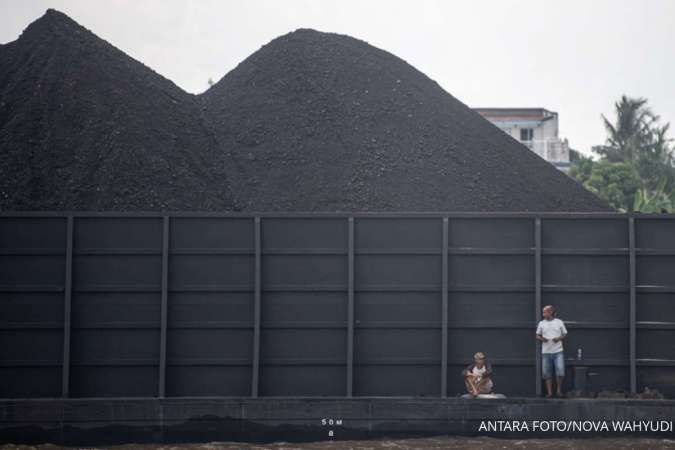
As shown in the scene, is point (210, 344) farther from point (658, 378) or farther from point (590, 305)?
point (658, 378)

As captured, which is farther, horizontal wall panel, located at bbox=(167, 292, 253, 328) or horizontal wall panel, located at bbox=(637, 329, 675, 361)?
horizontal wall panel, located at bbox=(637, 329, 675, 361)

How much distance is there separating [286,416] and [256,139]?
15.8 meters

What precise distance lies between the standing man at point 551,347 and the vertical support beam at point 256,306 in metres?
3.66

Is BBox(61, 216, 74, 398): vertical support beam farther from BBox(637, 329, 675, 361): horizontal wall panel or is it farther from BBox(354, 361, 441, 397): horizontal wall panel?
BBox(637, 329, 675, 361): horizontal wall panel

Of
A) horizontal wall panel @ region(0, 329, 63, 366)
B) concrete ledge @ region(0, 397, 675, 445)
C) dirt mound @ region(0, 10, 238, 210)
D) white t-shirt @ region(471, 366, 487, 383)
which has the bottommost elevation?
concrete ledge @ region(0, 397, 675, 445)

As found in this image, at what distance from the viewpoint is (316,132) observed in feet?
→ 89.5

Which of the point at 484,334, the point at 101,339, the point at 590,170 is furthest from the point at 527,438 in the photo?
the point at 590,170

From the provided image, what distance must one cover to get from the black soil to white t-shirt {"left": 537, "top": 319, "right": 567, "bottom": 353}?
11.2 m

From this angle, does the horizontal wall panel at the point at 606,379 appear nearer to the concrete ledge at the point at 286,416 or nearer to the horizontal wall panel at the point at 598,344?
the horizontal wall panel at the point at 598,344

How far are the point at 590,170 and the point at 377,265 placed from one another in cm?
4609

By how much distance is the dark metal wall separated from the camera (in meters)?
12.6

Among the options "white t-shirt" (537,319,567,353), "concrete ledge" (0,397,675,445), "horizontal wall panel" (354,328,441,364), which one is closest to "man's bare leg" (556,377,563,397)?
"concrete ledge" (0,397,675,445)

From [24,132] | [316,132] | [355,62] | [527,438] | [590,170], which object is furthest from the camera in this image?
[590,170]

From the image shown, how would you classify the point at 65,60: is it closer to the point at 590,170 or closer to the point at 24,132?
the point at 24,132
